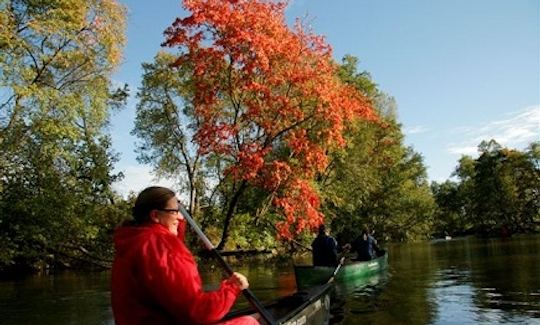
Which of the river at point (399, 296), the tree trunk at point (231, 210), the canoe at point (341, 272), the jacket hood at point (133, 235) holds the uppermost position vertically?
the tree trunk at point (231, 210)

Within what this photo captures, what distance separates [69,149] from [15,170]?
7.13 feet

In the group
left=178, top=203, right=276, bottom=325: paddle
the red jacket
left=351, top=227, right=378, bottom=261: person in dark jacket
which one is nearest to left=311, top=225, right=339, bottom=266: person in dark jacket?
left=351, top=227, right=378, bottom=261: person in dark jacket

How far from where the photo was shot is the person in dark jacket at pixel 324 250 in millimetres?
16047

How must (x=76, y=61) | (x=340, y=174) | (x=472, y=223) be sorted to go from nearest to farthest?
(x=76, y=61), (x=340, y=174), (x=472, y=223)

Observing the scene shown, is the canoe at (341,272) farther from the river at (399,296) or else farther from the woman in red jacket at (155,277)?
the woman in red jacket at (155,277)

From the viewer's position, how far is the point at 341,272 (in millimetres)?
16734

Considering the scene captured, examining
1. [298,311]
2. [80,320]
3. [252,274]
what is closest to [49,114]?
[80,320]

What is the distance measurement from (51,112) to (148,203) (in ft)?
55.9

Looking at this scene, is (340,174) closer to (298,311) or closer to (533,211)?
(298,311)

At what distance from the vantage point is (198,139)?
72.0 ft

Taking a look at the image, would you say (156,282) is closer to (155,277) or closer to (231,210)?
(155,277)

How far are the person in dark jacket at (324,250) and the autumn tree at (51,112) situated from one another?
9425 millimetres

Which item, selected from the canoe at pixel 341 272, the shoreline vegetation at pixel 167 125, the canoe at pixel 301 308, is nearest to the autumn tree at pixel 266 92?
the shoreline vegetation at pixel 167 125

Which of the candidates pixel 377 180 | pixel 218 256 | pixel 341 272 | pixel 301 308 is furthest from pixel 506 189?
pixel 218 256
